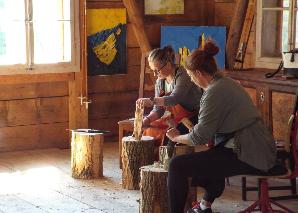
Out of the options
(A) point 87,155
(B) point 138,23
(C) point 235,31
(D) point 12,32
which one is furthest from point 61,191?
(C) point 235,31

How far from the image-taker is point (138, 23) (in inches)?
299

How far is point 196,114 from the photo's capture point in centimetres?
558

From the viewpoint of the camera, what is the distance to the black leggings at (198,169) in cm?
439

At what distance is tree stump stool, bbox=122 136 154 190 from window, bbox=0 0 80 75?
6.06ft

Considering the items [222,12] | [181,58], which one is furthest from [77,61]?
[222,12]

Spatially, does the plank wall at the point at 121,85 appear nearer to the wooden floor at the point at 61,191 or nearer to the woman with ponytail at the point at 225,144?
the wooden floor at the point at 61,191

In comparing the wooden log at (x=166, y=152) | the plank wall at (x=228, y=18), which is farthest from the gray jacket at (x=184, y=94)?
the plank wall at (x=228, y=18)

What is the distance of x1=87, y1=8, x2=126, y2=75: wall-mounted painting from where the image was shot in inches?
298

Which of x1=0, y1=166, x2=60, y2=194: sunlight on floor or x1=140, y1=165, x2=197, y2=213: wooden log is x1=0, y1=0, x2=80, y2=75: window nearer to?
x1=0, y1=166, x2=60, y2=194: sunlight on floor

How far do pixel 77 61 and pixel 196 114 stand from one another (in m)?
2.25

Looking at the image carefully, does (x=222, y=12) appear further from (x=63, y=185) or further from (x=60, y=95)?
(x=63, y=185)

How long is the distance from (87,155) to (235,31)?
7.17ft

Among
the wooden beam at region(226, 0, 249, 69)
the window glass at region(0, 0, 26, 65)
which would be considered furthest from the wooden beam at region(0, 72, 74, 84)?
the wooden beam at region(226, 0, 249, 69)

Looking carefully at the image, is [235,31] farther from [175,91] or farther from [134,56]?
[175,91]
